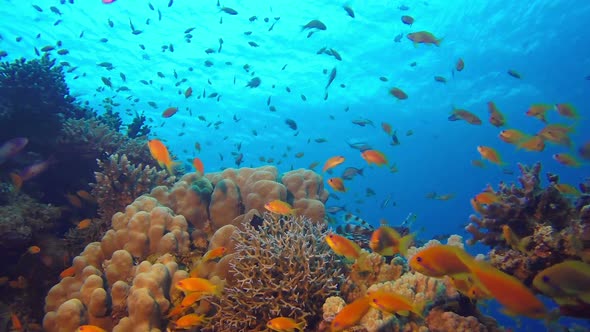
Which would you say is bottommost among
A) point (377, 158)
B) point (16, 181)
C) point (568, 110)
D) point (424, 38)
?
point (16, 181)

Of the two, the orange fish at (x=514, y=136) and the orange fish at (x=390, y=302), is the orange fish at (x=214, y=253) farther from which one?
the orange fish at (x=514, y=136)

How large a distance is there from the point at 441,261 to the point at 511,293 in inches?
21.7

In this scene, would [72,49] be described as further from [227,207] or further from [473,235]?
[473,235]

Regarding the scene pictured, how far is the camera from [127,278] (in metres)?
4.86

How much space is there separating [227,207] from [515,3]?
30195mm

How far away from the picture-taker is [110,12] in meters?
22.8

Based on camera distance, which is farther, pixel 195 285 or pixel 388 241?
pixel 388 241

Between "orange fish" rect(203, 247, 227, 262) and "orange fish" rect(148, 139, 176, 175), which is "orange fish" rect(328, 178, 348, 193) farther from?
"orange fish" rect(148, 139, 176, 175)

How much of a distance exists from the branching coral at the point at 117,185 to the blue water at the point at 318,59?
961cm

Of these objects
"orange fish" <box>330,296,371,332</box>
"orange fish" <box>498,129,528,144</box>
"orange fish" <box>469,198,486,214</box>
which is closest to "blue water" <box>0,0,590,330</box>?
"orange fish" <box>498,129,528,144</box>

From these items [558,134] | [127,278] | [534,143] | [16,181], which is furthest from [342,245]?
[16,181]

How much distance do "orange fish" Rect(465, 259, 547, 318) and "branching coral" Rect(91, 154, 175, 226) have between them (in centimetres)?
683

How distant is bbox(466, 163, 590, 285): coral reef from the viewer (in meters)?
4.00

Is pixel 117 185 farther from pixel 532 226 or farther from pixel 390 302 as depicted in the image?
pixel 532 226
